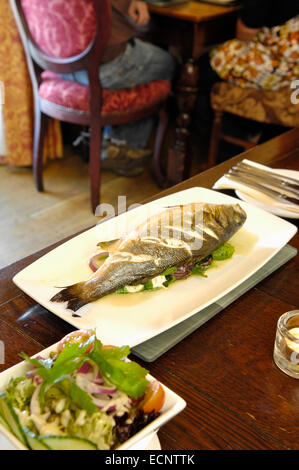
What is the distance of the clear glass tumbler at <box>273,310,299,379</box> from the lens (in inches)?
32.4

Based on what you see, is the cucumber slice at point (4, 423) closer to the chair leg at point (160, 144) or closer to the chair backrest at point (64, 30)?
the chair backrest at point (64, 30)

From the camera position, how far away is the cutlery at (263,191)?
1.28 m

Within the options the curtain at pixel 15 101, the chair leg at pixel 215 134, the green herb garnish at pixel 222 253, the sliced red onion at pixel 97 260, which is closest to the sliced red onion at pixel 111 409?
the sliced red onion at pixel 97 260

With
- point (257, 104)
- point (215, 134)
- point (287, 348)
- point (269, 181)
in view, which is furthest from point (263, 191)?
point (215, 134)

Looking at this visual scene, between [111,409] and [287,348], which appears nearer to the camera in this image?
[111,409]

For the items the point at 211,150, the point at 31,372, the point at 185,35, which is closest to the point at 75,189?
the point at 211,150

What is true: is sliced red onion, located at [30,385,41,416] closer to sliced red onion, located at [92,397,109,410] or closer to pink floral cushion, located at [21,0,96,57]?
sliced red onion, located at [92,397,109,410]

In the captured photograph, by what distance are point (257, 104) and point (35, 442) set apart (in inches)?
88.6

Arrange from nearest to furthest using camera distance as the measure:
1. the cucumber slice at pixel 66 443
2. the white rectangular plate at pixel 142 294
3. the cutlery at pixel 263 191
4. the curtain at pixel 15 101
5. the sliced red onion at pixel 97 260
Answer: the cucumber slice at pixel 66 443 → the white rectangular plate at pixel 142 294 → the sliced red onion at pixel 97 260 → the cutlery at pixel 263 191 → the curtain at pixel 15 101

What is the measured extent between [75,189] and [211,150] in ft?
2.48

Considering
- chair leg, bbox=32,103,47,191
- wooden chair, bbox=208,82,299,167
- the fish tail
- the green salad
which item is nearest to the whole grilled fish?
the fish tail

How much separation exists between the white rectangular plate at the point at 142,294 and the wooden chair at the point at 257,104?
140 centimetres

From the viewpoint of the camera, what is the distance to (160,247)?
100cm

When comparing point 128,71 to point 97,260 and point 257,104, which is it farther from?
point 97,260
